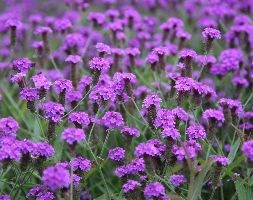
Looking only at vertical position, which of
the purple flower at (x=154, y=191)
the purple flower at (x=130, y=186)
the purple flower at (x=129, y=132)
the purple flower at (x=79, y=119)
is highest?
the purple flower at (x=79, y=119)

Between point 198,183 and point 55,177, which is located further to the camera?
point 198,183

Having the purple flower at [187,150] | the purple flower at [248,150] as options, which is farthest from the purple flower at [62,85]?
the purple flower at [248,150]

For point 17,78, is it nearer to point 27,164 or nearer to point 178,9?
point 27,164

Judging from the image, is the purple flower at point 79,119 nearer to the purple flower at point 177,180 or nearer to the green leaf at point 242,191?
the purple flower at point 177,180

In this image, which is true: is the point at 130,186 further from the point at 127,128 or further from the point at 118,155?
the point at 127,128

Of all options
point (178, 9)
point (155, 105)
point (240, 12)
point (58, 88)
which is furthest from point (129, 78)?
point (178, 9)

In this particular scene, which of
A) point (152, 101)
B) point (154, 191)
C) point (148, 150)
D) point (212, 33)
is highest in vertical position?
point (212, 33)

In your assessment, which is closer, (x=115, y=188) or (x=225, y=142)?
(x=115, y=188)

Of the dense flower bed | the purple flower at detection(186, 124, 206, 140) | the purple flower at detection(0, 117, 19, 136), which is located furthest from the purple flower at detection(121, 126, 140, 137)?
the purple flower at detection(0, 117, 19, 136)

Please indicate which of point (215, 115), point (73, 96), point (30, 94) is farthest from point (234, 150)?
point (30, 94)
